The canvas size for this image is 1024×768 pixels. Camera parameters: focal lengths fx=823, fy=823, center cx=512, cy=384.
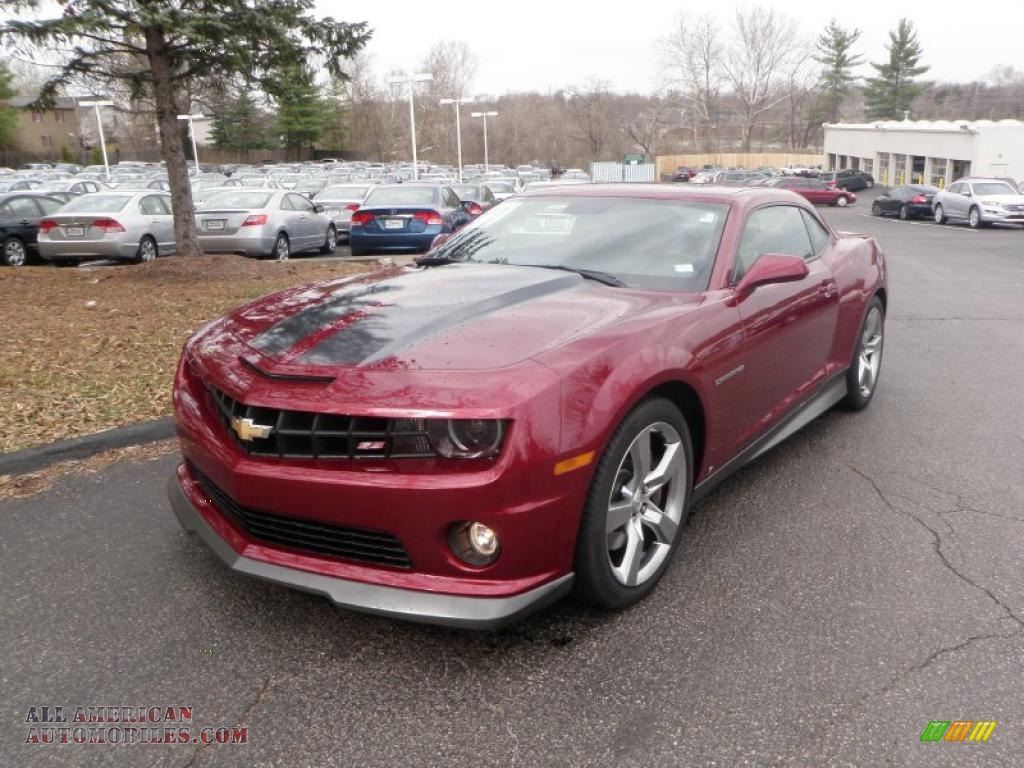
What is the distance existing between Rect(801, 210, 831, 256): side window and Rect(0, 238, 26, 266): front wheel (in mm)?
14389

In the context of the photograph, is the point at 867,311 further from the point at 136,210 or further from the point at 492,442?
the point at 136,210

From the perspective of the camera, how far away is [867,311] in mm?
5500

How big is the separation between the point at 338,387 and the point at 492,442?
540 millimetres

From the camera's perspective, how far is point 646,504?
315cm

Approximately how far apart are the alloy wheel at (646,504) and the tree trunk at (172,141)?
34.0 feet

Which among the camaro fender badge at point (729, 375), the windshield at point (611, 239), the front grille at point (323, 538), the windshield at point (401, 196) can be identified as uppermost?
the windshield at point (611, 239)

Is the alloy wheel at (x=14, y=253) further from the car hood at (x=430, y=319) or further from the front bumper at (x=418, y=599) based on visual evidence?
the front bumper at (x=418, y=599)

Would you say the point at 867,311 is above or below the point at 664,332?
below

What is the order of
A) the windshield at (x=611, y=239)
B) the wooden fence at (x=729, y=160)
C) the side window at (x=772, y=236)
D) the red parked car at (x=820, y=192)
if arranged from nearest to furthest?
the windshield at (x=611, y=239)
the side window at (x=772, y=236)
the red parked car at (x=820, y=192)
the wooden fence at (x=729, y=160)

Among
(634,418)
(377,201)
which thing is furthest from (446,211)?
(634,418)

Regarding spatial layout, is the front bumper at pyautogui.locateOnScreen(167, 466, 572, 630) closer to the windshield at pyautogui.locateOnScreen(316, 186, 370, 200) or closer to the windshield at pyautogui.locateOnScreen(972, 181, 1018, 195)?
the windshield at pyautogui.locateOnScreen(316, 186, 370, 200)

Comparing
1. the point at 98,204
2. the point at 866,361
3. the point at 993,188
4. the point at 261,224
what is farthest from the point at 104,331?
the point at 993,188

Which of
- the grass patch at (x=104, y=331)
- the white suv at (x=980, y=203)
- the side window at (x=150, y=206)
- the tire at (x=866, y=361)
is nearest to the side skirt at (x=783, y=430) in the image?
the tire at (x=866, y=361)

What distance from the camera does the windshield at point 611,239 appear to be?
12.5 ft
